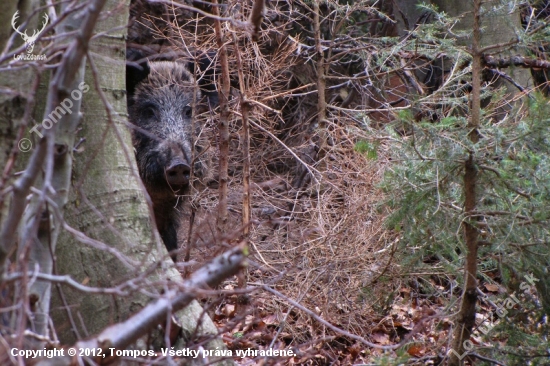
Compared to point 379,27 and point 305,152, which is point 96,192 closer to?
point 305,152

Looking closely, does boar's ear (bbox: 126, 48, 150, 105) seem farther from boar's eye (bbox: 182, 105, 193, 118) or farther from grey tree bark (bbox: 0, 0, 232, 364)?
grey tree bark (bbox: 0, 0, 232, 364)

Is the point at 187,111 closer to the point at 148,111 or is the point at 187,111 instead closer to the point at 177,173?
the point at 148,111

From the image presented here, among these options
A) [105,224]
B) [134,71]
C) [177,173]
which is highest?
[134,71]

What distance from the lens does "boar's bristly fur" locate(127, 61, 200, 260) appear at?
18.5 feet

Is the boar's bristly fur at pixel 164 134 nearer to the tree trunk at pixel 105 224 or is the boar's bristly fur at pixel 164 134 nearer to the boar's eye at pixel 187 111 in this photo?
the boar's eye at pixel 187 111

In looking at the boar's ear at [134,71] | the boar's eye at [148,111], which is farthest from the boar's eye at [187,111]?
the boar's ear at [134,71]

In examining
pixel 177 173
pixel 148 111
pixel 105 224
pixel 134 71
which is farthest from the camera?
pixel 148 111

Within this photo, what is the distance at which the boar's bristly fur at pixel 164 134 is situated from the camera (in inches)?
222

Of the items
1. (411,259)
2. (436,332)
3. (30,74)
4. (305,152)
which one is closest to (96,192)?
(30,74)

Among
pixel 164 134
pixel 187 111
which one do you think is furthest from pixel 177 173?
pixel 187 111

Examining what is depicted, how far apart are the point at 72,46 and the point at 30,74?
1071 millimetres

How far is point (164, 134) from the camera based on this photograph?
597 cm

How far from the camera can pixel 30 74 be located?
9.41 ft

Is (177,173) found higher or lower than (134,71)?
lower
